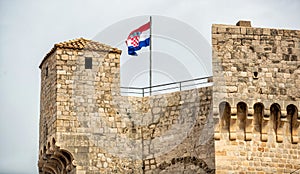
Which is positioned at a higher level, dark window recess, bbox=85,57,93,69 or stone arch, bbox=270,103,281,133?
dark window recess, bbox=85,57,93,69

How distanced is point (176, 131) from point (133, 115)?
132cm

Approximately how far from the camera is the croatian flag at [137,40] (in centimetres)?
3250

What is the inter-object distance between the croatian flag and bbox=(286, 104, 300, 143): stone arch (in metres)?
4.85

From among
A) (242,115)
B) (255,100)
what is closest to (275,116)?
(255,100)

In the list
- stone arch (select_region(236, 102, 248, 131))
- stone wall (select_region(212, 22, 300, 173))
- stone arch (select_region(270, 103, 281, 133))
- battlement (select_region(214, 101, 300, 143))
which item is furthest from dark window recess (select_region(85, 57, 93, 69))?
stone arch (select_region(270, 103, 281, 133))

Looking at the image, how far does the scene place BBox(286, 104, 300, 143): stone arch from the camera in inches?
1169

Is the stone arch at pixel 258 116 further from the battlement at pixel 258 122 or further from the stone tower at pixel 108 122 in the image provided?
the stone tower at pixel 108 122

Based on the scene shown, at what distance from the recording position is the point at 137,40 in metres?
32.6

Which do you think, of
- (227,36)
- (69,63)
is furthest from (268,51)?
(69,63)

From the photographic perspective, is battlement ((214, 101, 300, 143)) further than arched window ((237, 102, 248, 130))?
No

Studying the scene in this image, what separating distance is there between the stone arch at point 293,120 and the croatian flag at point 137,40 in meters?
4.85

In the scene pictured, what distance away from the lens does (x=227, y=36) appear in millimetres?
29859

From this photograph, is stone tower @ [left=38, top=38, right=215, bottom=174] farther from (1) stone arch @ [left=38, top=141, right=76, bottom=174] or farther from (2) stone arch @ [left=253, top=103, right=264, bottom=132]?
(2) stone arch @ [left=253, top=103, right=264, bottom=132]

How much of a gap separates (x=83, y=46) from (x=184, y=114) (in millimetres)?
3124
